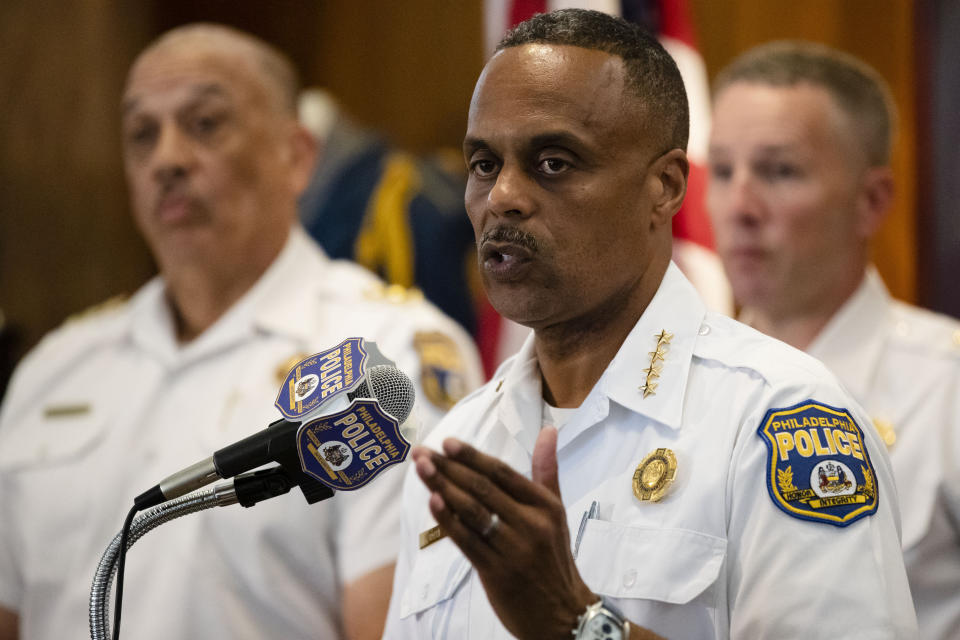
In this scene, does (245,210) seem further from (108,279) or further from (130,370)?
(108,279)

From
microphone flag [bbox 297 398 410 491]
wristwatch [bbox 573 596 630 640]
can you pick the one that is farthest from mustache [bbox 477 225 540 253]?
wristwatch [bbox 573 596 630 640]

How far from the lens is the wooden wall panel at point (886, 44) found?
2787 millimetres

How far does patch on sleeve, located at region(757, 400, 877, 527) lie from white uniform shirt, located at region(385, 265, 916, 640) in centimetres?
1

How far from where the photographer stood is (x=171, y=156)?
7.42ft

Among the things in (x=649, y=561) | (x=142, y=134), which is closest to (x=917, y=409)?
(x=649, y=561)

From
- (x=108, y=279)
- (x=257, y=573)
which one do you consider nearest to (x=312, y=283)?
(x=257, y=573)

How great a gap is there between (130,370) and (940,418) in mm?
1447

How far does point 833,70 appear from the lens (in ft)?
7.34

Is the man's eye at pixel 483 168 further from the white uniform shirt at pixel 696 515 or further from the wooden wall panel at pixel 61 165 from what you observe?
the wooden wall panel at pixel 61 165

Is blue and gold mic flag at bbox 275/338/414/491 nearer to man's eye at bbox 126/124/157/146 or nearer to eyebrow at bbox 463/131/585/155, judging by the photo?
eyebrow at bbox 463/131/585/155

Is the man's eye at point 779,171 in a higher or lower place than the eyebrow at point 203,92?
lower

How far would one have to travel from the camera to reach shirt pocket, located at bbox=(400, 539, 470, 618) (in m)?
1.33

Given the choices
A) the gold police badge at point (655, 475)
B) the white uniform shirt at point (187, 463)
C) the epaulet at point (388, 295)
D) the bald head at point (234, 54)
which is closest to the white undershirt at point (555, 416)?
the gold police badge at point (655, 475)

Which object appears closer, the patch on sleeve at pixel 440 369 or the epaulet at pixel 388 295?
the patch on sleeve at pixel 440 369
